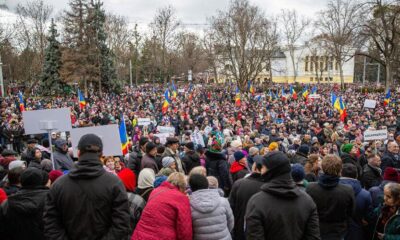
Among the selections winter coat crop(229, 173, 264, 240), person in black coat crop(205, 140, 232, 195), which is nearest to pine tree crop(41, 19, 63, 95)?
person in black coat crop(205, 140, 232, 195)

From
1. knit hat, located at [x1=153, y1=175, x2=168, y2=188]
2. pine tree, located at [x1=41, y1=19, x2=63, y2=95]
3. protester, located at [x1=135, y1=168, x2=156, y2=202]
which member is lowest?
protester, located at [x1=135, y1=168, x2=156, y2=202]

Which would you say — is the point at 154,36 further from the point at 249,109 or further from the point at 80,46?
the point at 249,109

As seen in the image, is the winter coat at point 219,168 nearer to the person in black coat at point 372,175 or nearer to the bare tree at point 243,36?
the person in black coat at point 372,175

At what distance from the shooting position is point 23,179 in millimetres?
3658

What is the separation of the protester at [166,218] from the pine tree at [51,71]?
134 feet

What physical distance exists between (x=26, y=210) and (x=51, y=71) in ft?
134

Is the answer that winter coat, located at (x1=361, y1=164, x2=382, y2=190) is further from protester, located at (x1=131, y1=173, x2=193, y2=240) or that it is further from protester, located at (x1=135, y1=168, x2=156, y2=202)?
protester, located at (x1=131, y1=173, x2=193, y2=240)

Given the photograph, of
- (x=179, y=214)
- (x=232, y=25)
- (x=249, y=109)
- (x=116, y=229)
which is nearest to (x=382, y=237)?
(x=179, y=214)

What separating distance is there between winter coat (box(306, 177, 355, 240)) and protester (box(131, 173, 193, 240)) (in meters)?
1.54

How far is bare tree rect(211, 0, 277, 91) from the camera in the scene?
41469 mm

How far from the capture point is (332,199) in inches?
157

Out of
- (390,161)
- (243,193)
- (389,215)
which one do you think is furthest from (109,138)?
(390,161)

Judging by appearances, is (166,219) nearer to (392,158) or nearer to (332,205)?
(332,205)

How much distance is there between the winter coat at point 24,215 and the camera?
363 cm
